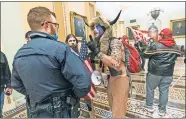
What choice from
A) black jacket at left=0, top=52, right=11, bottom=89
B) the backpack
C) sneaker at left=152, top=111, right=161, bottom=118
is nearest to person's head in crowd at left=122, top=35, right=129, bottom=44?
the backpack

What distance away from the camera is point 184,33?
58.6 inches

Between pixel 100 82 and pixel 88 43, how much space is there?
1.10 feet

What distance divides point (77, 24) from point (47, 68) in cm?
66

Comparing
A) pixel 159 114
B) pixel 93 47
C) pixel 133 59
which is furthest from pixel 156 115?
pixel 93 47

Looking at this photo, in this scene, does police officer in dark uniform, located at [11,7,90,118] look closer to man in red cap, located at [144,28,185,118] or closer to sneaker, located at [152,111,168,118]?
man in red cap, located at [144,28,185,118]

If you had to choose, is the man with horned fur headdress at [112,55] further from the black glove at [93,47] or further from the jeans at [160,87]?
the jeans at [160,87]

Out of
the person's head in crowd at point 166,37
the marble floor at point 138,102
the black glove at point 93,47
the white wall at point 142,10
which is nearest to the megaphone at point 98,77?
the marble floor at point 138,102

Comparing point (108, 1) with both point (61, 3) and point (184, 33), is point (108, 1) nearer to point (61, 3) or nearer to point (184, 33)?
point (61, 3)

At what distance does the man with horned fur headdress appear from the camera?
1252 millimetres

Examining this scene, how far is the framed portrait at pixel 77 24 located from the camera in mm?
1416

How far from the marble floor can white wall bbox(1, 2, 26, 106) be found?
51 cm

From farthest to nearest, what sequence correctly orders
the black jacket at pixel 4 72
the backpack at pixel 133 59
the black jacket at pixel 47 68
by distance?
the black jacket at pixel 4 72 → the backpack at pixel 133 59 → the black jacket at pixel 47 68

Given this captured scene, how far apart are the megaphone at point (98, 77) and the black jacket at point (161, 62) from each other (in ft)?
1.30

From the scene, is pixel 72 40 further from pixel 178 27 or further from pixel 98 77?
pixel 178 27
